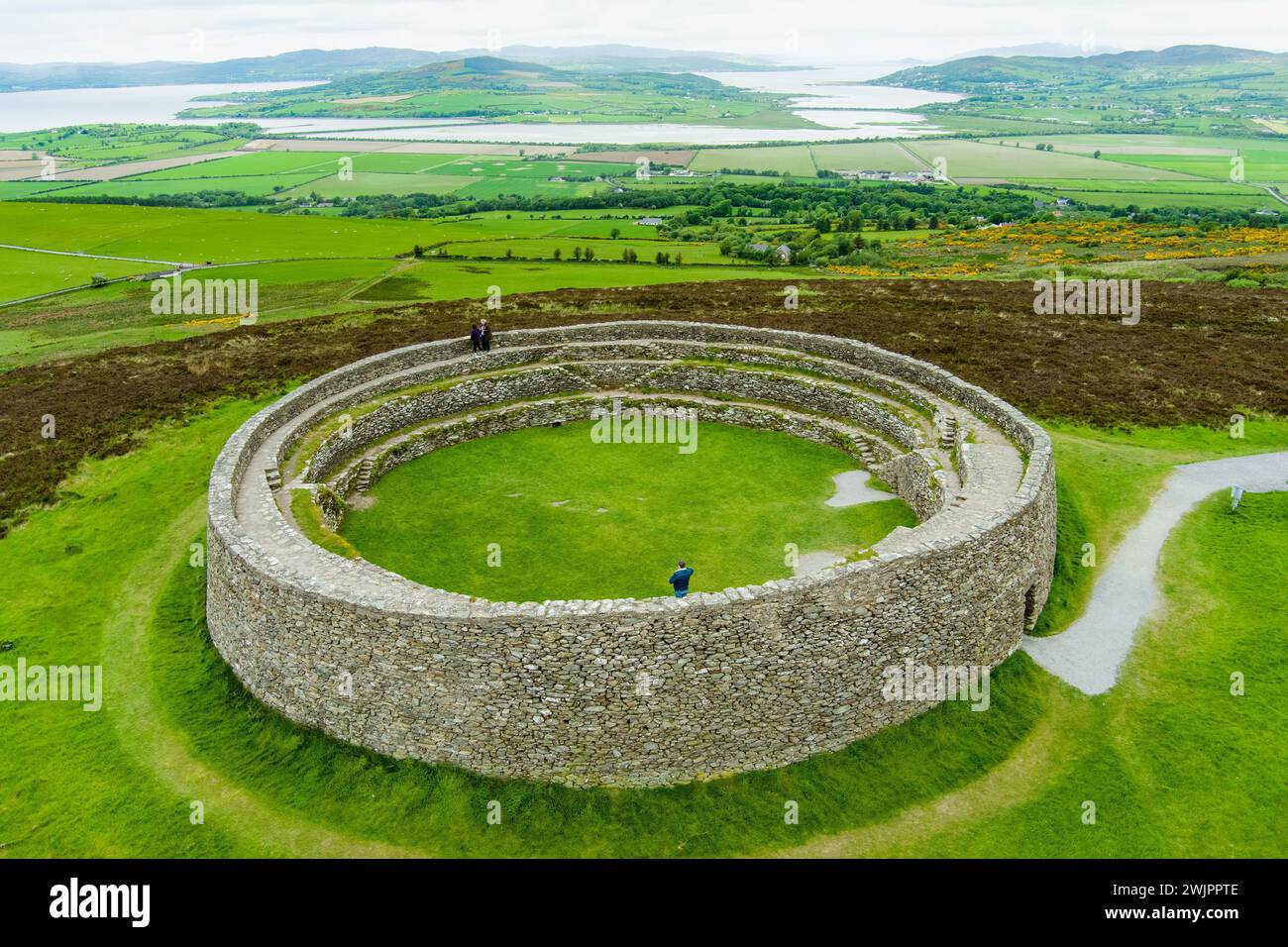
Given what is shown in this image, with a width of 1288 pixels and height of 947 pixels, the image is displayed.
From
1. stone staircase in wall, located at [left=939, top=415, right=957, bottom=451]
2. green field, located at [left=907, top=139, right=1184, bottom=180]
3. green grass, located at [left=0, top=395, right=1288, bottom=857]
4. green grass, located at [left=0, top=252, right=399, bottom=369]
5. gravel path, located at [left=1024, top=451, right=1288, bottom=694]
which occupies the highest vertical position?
green field, located at [left=907, top=139, right=1184, bottom=180]

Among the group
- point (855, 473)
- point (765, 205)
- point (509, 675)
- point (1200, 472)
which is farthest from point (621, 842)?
point (765, 205)

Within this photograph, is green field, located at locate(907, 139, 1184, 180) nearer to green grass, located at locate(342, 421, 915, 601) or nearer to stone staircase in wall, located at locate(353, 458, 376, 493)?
green grass, located at locate(342, 421, 915, 601)

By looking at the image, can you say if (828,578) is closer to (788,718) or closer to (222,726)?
(788,718)

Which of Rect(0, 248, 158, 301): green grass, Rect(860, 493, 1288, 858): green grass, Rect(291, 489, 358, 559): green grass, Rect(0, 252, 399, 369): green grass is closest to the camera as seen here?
Rect(860, 493, 1288, 858): green grass

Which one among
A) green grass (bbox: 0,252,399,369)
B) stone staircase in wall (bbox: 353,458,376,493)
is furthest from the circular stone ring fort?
green grass (bbox: 0,252,399,369)

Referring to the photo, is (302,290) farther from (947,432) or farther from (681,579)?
(681,579)

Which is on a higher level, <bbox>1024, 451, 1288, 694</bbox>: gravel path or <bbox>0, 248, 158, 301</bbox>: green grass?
<bbox>0, 248, 158, 301</bbox>: green grass

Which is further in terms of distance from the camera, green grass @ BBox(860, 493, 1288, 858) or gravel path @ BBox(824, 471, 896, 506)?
gravel path @ BBox(824, 471, 896, 506)

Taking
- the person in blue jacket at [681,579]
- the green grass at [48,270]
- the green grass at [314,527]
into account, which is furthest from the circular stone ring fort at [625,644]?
the green grass at [48,270]
